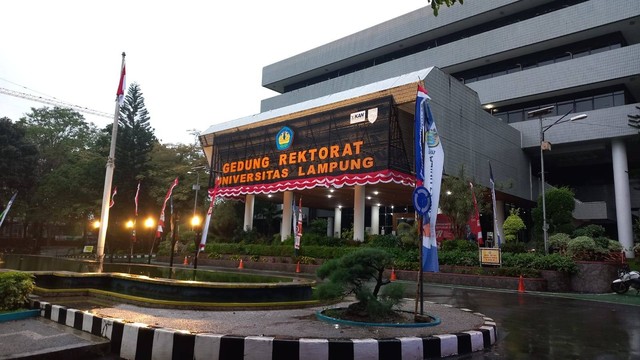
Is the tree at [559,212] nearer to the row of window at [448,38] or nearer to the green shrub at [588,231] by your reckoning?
the green shrub at [588,231]

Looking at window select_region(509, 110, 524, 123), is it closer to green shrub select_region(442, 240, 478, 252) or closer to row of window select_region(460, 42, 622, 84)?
row of window select_region(460, 42, 622, 84)

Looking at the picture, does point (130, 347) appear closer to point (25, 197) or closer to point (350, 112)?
point (350, 112)

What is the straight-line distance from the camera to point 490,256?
18.0 metres

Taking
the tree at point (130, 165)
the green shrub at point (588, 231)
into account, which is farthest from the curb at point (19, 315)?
the tree at point (130, 165)

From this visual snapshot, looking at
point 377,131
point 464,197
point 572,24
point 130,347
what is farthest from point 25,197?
point 572,24

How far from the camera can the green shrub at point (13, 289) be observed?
689cm

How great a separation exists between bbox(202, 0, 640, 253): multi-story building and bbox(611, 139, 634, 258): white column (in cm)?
8

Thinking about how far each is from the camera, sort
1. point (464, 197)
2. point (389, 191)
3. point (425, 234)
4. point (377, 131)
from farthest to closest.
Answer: point (389, 191) < point (377, 131) < point (464, 197) < point (425, 234)

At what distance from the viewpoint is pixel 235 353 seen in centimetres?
484

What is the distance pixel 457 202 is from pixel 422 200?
15590 millimetres

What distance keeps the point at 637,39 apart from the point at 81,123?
57593 millimetres

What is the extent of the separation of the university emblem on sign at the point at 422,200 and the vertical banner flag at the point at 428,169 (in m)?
0.13

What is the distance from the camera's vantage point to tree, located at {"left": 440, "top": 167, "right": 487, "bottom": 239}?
73.0 feet

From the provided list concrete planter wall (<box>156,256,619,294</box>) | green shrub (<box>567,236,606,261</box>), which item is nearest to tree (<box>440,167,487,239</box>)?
concrete planter wall (<box>156,256,619,294</box>)
